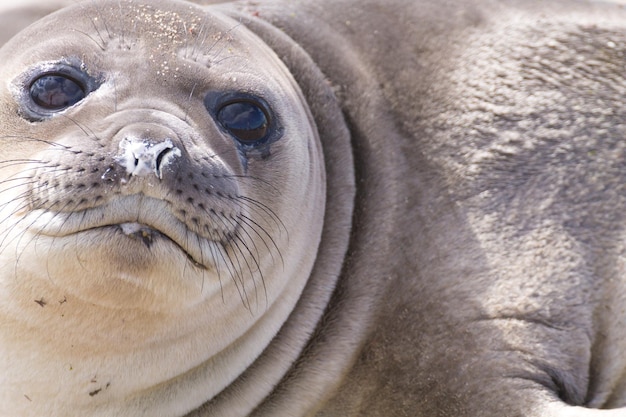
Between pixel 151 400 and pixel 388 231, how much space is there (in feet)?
3.45

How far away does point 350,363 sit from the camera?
333 cm

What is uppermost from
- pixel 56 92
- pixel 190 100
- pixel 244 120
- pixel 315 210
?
pixel 56 92

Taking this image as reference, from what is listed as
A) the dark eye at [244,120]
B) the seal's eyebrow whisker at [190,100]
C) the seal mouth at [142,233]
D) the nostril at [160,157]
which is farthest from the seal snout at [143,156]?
the dark eye at [244,120]

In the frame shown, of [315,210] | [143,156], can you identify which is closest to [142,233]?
[143,156]

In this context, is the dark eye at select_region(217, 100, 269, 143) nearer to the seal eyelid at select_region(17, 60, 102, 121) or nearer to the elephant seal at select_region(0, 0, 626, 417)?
the elephant seal at select_region(0, 0, 626, 417)

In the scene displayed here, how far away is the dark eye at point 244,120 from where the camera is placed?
9.80 feet

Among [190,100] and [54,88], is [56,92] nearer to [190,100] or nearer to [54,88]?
[54,88]

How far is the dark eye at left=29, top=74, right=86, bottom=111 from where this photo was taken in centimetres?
280

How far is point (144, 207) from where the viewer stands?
7.98 feet

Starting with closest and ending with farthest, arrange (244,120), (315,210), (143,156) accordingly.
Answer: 1. (143,156)
2. (244,120)
3. (315,210)

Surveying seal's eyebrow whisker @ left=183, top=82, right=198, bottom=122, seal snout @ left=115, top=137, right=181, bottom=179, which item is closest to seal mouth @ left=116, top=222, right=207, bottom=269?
seal snout @ left=115, top=137, right=181, bottom=179

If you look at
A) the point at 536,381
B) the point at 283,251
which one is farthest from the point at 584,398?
the point at 283,251

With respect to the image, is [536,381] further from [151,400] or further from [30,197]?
[30,197]

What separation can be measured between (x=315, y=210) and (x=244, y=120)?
1.65ft
